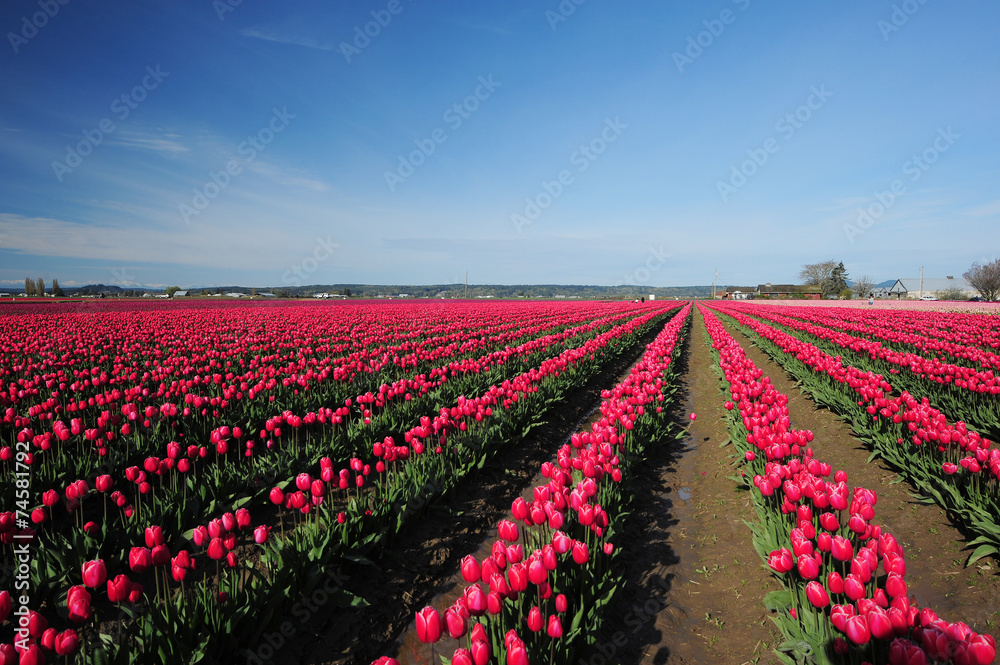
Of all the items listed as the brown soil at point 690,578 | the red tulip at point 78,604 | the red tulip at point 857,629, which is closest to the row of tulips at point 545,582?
the brown soil at point 690,578

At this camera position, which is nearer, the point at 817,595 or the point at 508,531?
the point at 817,595

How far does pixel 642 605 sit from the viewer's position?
357cm

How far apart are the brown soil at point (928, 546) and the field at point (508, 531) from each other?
0.08ft

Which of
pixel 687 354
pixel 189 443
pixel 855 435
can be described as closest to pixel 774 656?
pixel 855 435

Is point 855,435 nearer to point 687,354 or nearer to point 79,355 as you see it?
point 687,354

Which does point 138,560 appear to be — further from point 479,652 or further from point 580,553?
point 580,553

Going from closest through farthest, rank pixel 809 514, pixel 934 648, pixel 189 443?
1. pixel 934 648
2. pixel 809 514
3. pixel 189 443

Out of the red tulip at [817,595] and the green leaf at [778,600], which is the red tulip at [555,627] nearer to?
the red tulip at [817,595]

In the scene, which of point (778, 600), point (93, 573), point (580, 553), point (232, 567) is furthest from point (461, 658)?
point (778, 600)

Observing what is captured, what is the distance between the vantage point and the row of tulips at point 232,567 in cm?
269

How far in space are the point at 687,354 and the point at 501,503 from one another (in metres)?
14.5

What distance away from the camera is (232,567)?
10.1 ft

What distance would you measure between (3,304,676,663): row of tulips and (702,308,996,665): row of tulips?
316cm

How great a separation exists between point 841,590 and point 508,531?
193 centimetres
